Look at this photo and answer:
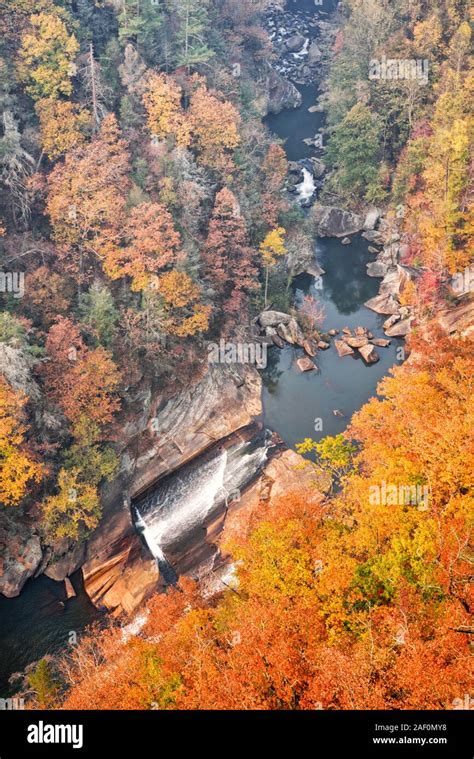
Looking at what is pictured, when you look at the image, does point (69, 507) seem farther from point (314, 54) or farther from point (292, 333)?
point (314, 54)

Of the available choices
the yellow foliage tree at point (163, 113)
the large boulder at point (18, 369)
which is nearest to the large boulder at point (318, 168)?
the yellow foliage tree at point (163, 113)

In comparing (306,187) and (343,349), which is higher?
(306,187)

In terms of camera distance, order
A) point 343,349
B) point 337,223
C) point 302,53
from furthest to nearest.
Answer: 1. point 302,53
2. point 337,223
3. point 343,349

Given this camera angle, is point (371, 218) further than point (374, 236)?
Yes

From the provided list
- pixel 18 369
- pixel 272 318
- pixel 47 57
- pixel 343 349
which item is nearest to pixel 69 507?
pixel 18 369

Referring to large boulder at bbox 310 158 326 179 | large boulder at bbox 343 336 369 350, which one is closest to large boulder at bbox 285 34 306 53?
large boulder at bbox 310 158 326 179

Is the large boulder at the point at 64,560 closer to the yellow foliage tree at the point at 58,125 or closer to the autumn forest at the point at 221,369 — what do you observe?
the autumn forest at the point at 221,369

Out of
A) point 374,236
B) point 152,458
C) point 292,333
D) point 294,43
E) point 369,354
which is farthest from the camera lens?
point 294,43
